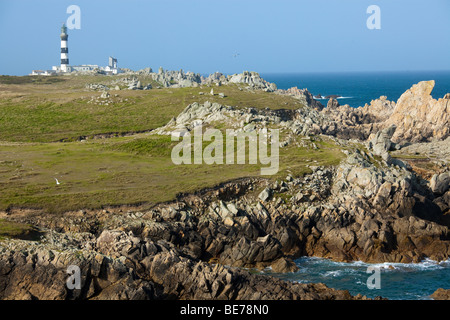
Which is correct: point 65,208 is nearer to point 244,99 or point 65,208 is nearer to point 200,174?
point 200,174

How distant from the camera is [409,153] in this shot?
8000 centimetres

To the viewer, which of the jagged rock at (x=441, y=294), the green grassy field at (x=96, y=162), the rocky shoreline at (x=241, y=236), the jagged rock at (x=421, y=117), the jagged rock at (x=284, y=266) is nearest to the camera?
the rocky shoreline at (x=241, y=236)

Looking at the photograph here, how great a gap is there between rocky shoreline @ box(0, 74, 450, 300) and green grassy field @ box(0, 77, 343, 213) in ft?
7.00

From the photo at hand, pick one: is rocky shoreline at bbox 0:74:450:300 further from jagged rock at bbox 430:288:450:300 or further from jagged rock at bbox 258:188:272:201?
jagged rock at bbox 430:288:450:300

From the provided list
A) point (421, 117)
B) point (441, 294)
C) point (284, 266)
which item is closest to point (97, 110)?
point (421, 117)

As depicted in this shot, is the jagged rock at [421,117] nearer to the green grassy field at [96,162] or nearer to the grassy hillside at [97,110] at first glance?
the grassy hillside at [97,110]

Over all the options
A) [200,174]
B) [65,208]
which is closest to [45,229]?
[65,208]

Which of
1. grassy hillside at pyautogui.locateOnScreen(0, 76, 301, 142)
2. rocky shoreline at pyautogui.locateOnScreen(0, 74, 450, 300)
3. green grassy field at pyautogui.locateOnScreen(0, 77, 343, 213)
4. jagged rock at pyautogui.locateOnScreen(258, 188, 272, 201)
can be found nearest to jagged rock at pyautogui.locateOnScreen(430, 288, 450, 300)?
rocky shoreline at pyautogui.locateOnScreen(0, 74, 450, 300)

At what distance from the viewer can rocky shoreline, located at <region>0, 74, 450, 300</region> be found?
3684 cm

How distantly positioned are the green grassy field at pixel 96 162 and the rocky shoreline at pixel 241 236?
2.13m

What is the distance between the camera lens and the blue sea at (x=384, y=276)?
42531 mm

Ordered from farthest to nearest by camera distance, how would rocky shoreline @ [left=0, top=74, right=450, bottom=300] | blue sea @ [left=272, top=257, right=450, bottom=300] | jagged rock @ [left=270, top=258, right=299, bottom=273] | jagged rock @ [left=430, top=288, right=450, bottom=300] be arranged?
jagged rock @ [left=270, top=258, right=299, bottom=273] → blue sea @ [left=272, top=257, right=450, bottom=300] → jagged rock @ [left=430, top=288, right=450, bottom=300] → rocky shoreline @ [left=0, top=74, right=450, bottom=300]

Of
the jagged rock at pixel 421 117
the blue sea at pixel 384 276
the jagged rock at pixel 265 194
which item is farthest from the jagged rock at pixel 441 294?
the jagged rock at pixel 421 117

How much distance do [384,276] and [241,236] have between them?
41.7ft
